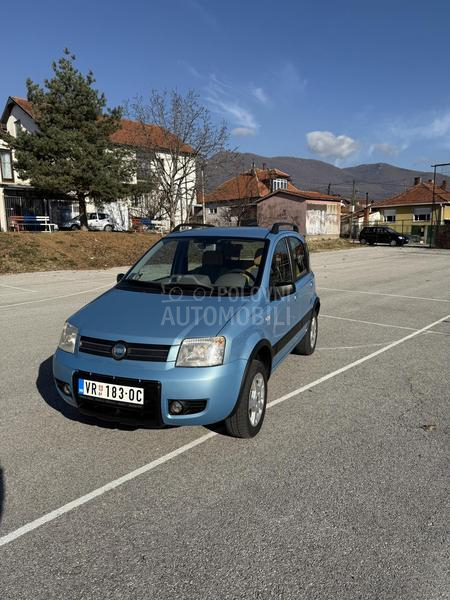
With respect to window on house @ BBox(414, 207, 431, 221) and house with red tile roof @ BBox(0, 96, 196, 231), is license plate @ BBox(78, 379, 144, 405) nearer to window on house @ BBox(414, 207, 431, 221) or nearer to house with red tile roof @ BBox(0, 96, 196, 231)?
house with red tile roof @ BBox(0, 96, 196, 231)

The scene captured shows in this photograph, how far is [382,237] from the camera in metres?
40.8

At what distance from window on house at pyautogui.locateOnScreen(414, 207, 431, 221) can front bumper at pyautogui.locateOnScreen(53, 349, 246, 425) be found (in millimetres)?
58289

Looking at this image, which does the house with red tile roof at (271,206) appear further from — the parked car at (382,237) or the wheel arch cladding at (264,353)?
the wheel arch cladding at (264,353)

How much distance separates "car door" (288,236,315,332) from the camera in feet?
16.3

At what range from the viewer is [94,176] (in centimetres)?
2486

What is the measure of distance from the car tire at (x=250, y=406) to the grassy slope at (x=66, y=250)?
16.7 m

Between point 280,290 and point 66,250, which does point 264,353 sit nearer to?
point 280,290

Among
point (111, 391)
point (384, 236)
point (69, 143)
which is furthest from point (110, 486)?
point (384, 236)

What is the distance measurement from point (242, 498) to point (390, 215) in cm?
6230

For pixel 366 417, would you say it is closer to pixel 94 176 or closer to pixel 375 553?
pixel 375 553

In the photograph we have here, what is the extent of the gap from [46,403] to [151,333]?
5.84 feet

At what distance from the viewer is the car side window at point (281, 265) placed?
4.37m

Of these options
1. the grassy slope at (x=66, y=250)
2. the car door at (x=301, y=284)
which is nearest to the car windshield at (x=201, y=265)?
the car door at (x=301, y=284)

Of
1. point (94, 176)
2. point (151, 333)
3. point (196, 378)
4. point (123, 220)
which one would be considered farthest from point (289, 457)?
point (123, 220)
